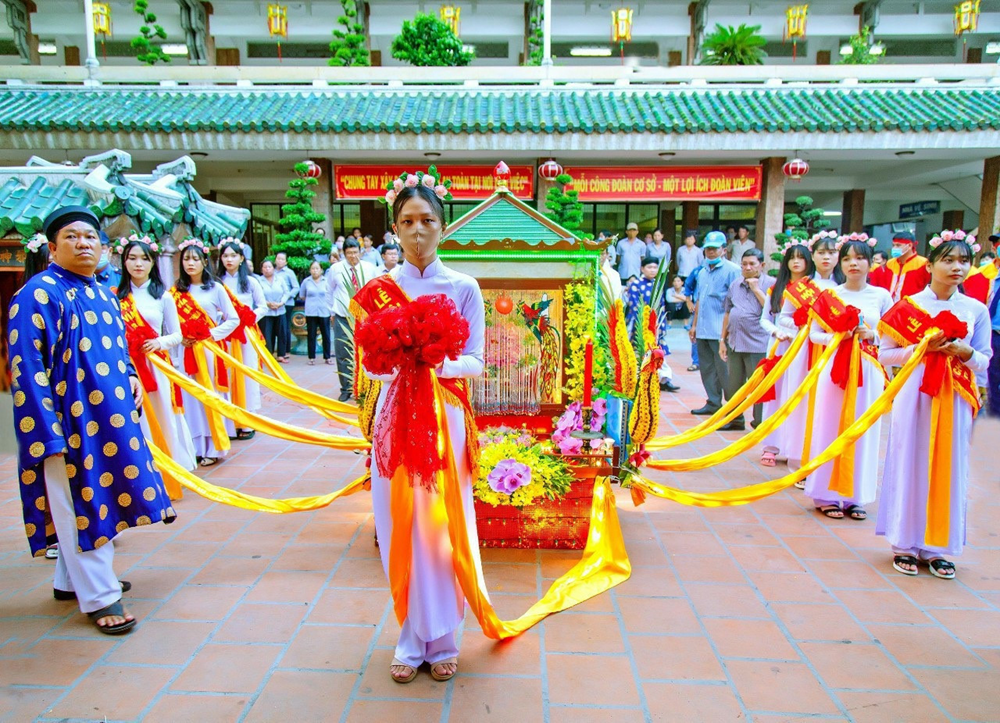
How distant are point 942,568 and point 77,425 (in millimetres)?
4036

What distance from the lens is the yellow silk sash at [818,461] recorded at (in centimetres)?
333

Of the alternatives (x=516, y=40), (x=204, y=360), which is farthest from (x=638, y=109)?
(x=204, y=360)

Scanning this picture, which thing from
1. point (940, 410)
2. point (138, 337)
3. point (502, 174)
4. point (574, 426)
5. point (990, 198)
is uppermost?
point (990, 198)

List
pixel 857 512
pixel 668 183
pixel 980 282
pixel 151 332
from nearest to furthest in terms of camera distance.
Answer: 1. pixel 857 512
2. pixel 151 332
3. pixel 980 282
4. pixel 668 183

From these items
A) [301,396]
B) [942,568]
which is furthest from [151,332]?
[942,568]

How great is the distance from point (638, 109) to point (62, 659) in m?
11.2

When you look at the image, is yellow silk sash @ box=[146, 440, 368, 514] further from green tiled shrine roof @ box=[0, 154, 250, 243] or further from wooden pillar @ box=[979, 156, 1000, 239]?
wooden pillar @ box=[979, 156, 1000, 239]

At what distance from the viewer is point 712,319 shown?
676 centimetres

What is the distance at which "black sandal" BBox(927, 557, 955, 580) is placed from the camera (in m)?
3.30

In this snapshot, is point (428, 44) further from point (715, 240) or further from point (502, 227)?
point (502, 227)

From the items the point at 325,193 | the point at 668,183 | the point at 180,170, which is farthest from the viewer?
the point at 668,183

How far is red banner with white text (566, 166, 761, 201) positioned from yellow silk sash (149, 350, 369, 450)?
9021mm

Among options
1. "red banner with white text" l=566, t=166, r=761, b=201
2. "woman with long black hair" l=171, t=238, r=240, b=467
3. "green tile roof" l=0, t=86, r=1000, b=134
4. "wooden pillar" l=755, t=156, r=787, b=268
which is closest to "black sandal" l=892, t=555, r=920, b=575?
"woman with long black hair" l=171, t=238, r=240, b=467

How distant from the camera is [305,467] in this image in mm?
5141
